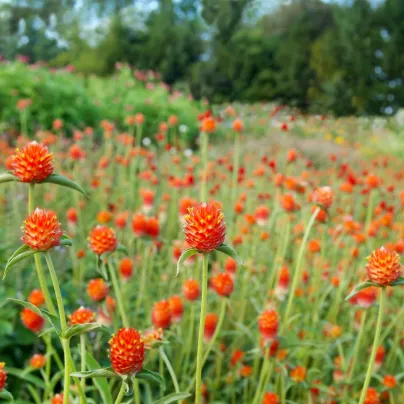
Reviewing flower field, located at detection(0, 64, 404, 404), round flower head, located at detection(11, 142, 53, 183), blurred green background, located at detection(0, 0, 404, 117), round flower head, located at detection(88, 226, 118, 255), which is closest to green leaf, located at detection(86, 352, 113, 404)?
flower field, located at detection(0, 64, 404, 404)

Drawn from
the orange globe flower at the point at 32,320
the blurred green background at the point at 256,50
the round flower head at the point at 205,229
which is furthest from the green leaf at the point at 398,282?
the blurred green background at the point at 256,50

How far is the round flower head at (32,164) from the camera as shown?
116 centimetres

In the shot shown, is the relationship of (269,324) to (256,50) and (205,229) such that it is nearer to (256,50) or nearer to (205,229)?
(205,229)

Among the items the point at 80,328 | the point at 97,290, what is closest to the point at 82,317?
the point at 80,328

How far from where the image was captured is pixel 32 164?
1160mm

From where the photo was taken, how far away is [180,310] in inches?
71.5

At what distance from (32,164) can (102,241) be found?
1.25 ft

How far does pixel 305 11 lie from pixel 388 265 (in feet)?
80.8

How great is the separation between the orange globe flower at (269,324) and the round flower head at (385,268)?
0.50 meters

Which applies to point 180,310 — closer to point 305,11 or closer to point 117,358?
point 117,358

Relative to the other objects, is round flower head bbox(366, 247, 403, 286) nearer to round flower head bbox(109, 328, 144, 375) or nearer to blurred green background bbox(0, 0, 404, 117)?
round flower head bbox(109, 328, 144, 375)

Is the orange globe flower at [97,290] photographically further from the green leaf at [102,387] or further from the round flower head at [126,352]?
the round flower head at [126,352]

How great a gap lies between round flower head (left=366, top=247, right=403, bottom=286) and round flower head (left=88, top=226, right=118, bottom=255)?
2.17ft

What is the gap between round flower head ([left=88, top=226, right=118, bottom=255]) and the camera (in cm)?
148
